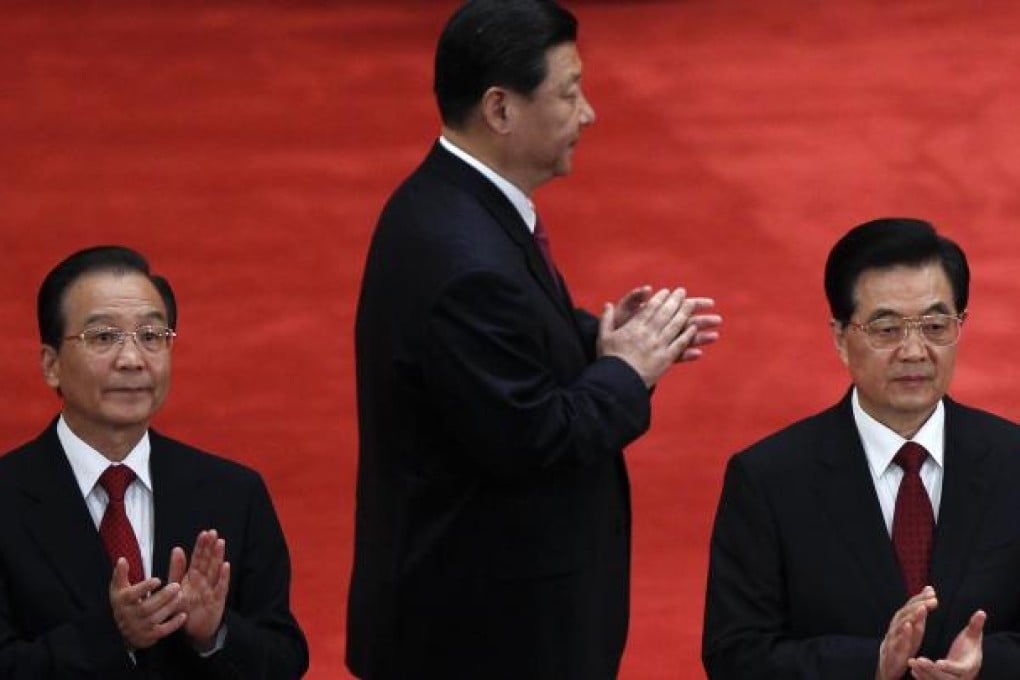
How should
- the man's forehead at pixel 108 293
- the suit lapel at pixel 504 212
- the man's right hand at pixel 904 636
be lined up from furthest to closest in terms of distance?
the man's forehead at pixel 108 293, the suit lapel at pixel 504 212, the man's right hand at pixel 904 636

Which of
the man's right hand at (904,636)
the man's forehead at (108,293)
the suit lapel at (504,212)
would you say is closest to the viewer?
the man's right hand at (904,636)

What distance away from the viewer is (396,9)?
4.98 meters

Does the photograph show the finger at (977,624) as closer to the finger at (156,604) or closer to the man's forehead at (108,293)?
the finger at (156,604)

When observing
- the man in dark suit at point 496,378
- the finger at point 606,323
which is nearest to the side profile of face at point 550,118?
the man in dark suit at point 496,378

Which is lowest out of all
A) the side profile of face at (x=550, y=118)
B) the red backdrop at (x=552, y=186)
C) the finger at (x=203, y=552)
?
the finger at (x=203, y=552)

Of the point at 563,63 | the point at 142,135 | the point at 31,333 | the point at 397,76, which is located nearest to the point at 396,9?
the point at 397,76

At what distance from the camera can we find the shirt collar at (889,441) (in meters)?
2.67

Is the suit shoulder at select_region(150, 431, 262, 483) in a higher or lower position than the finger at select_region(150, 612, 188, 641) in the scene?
higher

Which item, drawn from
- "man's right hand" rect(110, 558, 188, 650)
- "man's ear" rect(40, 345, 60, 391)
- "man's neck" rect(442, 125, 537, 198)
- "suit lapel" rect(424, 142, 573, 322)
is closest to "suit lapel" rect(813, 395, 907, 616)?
"suit lapel" rect(424, 142, 573, 322)

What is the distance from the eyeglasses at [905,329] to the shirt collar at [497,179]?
1.26 feet

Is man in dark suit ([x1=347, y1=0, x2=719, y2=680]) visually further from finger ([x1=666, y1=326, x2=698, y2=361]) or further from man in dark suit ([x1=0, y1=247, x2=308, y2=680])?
man in dark suit ([x1=0, y1=247, x2=308, y2=680])

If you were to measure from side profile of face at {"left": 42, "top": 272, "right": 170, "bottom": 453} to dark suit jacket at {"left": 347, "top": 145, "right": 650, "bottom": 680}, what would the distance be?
0.77 feet

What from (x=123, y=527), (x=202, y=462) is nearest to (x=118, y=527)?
(x=123, y=527)

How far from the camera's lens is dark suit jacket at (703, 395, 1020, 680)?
2592mm
